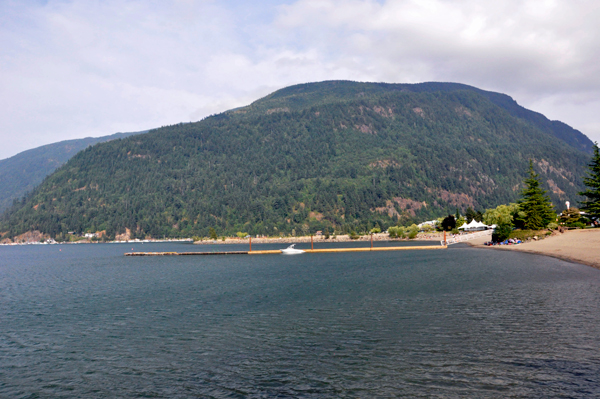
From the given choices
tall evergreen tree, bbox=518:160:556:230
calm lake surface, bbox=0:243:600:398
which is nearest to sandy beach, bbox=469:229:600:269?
tall evergreen tree, bbox=518:160:556:230

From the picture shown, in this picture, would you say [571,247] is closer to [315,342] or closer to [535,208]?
[535,208]

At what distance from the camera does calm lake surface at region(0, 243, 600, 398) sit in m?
18.6

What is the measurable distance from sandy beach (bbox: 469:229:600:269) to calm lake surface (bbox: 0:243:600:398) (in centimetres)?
1779

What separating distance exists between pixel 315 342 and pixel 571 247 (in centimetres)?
6856

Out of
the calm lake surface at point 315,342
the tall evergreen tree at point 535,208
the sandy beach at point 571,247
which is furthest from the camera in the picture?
the tall evergreen tree at point 535,208

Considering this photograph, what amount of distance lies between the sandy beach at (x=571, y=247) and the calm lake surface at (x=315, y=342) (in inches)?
700

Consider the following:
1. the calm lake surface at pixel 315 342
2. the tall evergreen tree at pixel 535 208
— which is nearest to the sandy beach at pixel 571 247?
the tall evergreen tree at pixel 535 208

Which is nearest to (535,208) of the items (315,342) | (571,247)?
(571,247)

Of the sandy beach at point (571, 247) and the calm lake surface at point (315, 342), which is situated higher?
the sandy beach at point (571, 247)

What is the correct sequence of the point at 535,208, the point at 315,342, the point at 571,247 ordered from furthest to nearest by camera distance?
the point at 535,208
the point at 571,247
the point at 315,342

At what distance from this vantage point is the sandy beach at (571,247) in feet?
207

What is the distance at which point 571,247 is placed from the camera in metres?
74.9

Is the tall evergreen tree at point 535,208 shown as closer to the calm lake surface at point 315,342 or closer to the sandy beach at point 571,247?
the sandy beach at point 571,247

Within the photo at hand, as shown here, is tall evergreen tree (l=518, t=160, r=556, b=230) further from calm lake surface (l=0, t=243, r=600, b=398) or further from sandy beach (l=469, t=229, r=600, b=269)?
calm lake surface (l=0, t=243, r=600, b=398)
